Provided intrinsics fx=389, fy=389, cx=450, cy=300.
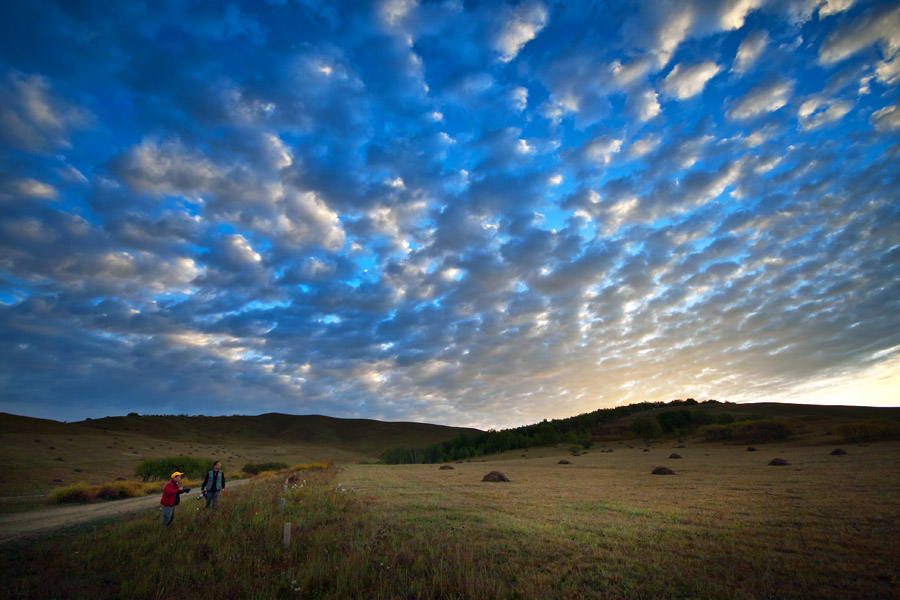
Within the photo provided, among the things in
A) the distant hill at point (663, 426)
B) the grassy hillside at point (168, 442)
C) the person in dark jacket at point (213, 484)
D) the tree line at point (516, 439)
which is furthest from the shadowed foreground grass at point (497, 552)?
the tree line at point (516, 439)

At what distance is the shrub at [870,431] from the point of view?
3677 cm

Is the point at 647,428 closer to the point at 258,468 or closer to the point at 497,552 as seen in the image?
the point at 258,468

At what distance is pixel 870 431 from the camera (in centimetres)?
3781

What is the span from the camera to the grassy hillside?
38.8m

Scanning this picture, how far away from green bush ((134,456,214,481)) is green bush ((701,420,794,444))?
223ft

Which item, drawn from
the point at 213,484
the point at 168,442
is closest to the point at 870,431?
the point at 213,484

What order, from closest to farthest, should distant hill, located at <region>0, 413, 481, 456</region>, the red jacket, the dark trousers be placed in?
the red jacket
the dark trousers
distant hill, located at <region>0, 413, 481, 456</region>

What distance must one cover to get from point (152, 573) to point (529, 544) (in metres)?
8.43

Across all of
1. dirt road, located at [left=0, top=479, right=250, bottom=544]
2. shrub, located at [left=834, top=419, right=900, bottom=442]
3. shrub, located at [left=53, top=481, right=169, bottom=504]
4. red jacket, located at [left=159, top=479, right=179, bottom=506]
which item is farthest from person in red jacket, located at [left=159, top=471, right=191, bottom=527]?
shrub, located at [left=834, top=419, right=900, bottom=442]

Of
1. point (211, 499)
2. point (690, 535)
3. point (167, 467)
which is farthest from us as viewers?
point (167, 467)

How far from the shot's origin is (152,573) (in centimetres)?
839

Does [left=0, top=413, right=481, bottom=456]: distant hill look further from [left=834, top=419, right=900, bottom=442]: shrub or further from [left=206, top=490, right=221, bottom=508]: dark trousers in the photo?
[left=206, top=490, right=221, bottom=508]: dark trousers

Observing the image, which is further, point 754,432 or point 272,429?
point 272,429

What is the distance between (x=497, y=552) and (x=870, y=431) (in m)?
49.6
